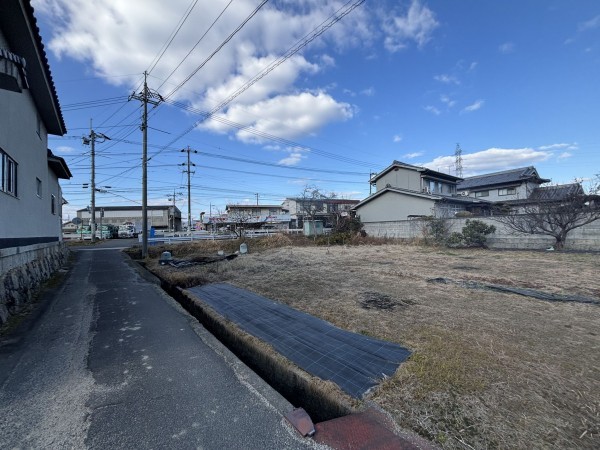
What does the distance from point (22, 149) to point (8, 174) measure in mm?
1233

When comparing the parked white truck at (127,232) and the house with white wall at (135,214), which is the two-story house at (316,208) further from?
the house with white wall at (135,214)

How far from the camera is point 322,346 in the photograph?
3.23 m

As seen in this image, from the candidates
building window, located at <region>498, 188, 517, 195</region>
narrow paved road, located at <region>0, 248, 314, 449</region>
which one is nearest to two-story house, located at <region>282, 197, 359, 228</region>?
building window, located at <region>498, 188, 517, 195</region>

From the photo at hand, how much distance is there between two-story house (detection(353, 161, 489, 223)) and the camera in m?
20.2

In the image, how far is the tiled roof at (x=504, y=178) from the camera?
26553mm

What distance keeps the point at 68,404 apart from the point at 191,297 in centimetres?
365

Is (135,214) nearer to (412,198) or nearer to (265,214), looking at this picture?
(265,214)

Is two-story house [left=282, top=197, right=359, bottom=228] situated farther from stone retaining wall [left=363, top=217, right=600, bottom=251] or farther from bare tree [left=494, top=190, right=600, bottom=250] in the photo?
bare tree [left=494, top=190, right=600, bottom=250]

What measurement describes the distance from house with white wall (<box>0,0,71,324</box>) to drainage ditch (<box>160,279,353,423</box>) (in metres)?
3.36

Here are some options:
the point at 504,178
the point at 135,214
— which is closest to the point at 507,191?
the point at 504,178

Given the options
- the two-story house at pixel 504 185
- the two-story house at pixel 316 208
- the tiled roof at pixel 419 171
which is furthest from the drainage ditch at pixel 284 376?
the two-story house at pixel 504 185

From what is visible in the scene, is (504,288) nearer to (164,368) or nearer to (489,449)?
(489,449)

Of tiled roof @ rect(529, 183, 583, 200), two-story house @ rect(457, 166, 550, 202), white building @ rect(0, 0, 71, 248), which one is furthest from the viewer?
two-story house @ rect(457, 166, 550, 202)

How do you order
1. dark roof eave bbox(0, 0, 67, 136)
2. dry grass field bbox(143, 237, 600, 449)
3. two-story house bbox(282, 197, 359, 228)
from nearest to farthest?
dry grass field bbox(143, 237, 600, 449)
dark roof eave bbox(0, 0, 67, 136)
two-story house bbox(282, 197, 359, 228)
